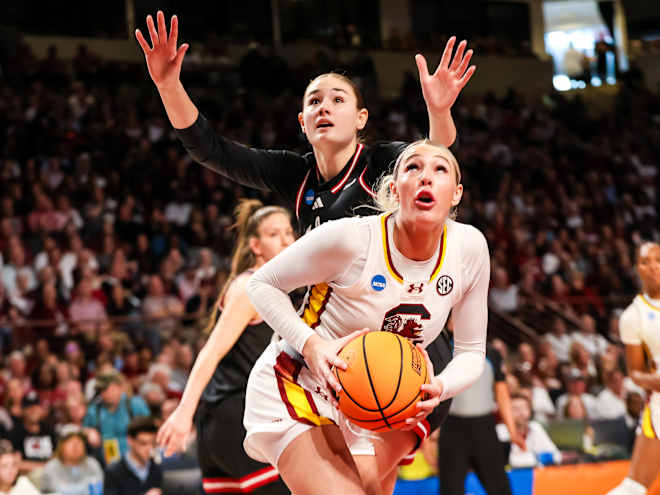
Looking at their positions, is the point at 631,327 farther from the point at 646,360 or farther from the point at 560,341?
the point at 560,341

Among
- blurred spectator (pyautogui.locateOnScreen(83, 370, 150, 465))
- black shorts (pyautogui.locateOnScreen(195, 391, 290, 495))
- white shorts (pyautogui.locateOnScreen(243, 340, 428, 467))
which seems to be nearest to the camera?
white shorts (pyautogui.locateOnScreen(243, 340, 428, 467))

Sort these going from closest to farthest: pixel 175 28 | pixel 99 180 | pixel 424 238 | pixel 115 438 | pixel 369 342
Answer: pixel 369 342
pixel 424 238
pixel 175 28
pixel 115 438
pixel 99 180

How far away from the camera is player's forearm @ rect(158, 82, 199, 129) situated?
314cm

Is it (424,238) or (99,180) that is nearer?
(424,238)

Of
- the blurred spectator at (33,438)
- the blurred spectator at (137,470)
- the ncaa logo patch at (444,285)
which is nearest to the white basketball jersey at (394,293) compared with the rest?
the ncaa logo patch at (444,285)

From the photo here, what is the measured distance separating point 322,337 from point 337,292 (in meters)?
0.16

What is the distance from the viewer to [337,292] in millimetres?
2727

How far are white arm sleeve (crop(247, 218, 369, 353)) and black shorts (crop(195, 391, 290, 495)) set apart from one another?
1.15 metres

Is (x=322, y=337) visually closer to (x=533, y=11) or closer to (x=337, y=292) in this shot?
(x=337, y=292)

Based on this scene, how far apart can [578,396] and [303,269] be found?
239 inches

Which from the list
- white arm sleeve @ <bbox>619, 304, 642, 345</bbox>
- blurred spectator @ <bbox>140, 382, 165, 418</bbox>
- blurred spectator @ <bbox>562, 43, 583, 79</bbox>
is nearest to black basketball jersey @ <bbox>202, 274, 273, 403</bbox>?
white arm sleeve @ <bbox>619, 304, 642, 345</bbox>

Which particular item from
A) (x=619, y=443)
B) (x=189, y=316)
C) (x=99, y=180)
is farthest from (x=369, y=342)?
(x=99, y=180)

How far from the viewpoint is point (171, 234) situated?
9.61m

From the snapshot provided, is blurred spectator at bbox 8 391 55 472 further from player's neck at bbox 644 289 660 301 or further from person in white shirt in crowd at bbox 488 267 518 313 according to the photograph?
person in white shirt in crowd at bbox 488 267 518 313
